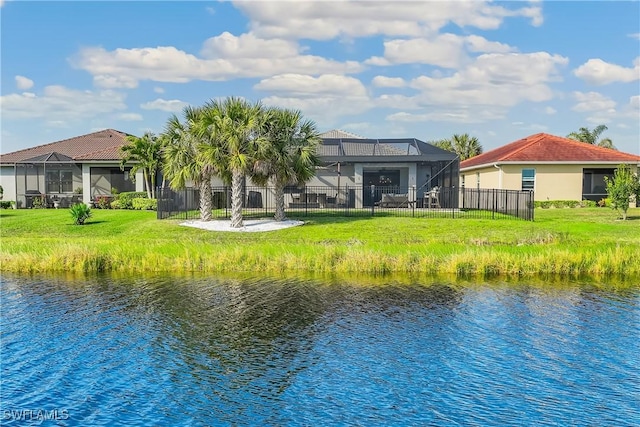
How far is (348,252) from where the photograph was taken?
19938 mm

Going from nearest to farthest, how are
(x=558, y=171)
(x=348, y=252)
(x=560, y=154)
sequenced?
(x=348, y=252) → (x=558, y=171) → (x=560, y=154)

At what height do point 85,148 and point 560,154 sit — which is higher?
point 85,148

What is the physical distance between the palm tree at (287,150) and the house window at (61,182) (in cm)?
2007

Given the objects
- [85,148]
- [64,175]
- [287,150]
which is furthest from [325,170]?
[85,148]

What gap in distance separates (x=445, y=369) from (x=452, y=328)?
2623 millimetres

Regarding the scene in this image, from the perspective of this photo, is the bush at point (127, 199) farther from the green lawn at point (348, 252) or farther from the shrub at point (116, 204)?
the green lawn at point (348, 252)

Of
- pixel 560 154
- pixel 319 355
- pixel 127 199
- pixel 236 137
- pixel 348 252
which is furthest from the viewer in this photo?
pixel 560 154

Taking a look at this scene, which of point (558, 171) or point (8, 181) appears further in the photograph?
point (8, 181)

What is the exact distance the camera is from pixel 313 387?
32.3ft

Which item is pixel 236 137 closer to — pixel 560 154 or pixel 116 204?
pixel 116 204

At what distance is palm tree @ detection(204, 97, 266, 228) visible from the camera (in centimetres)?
2420

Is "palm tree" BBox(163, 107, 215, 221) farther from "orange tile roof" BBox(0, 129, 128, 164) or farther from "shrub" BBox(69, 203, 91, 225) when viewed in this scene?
"orange tile roof" BBox(0, 129, 128, 164)

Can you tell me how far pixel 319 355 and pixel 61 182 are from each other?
113ft

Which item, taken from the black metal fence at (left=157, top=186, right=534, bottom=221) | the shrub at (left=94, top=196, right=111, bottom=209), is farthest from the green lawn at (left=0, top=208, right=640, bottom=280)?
the shrub at (left=94, top=196, right=111, bottom=209)
